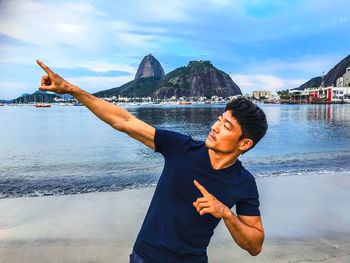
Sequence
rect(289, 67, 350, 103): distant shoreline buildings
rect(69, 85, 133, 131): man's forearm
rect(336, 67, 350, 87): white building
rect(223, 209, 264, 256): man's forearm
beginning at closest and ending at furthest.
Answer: rect(223, 209, 264, 256): man's forearm < rect(69, 85, 133, 131): man's forearm < rect(289, 67, 350, 103): distant shoreline buildings < rect(336, 67, 350, 87): white building

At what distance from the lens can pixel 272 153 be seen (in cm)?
1967

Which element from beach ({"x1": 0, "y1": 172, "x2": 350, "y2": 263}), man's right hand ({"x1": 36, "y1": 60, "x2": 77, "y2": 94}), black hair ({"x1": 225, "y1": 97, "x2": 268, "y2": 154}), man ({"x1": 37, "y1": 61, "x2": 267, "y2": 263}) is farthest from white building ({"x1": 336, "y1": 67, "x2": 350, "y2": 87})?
man's right hand ({"x1": 36, "y1": 60, "x2": 77, "y2": 94})

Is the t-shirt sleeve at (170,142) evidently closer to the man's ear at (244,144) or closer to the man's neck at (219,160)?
the man's neck at (219,160)

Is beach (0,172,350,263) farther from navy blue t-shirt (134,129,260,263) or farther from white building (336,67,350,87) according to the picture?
white building (336,67,350,87)

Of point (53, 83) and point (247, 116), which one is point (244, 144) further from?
point (53, 83)

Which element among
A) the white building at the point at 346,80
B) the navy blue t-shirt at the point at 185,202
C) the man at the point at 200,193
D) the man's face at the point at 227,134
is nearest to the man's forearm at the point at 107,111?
the man at the point at 200,193

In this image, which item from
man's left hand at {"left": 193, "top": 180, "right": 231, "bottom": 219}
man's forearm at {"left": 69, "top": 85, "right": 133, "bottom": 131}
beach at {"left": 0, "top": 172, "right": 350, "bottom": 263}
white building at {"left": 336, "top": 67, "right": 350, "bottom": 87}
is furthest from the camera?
white building at {"left": 336, "top": 67, "right": 350, "bottom": 87}

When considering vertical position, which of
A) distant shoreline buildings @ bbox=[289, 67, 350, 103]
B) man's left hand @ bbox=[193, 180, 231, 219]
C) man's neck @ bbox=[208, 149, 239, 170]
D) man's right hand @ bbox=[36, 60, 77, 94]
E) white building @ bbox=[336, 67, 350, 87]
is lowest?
man's left hand @ bbox=[193, 180, 231, 219]

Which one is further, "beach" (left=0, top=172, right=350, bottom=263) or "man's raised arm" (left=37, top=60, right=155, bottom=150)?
"beach" (left=0, top=172, right=350, bottom=263)

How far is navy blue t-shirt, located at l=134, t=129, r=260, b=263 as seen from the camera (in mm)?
2129

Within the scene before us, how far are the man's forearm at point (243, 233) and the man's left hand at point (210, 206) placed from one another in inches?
1.6

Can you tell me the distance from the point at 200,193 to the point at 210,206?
150 mm

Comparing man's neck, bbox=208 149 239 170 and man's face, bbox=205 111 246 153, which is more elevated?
man's face, bbox=205 111 246 153

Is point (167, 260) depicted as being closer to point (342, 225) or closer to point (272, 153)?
point (342, 225)
